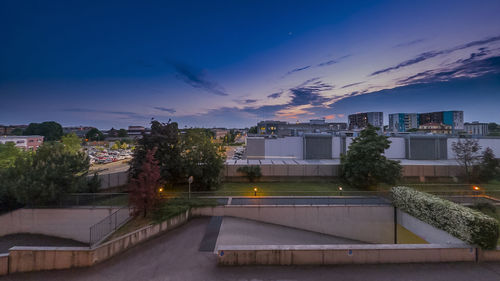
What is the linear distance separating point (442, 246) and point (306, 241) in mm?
6426

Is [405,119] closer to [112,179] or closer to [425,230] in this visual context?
[425,230]

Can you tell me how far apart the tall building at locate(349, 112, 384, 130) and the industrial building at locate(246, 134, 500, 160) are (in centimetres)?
8330

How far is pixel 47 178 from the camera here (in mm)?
12594

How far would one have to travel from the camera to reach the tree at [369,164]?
17938 millimetres

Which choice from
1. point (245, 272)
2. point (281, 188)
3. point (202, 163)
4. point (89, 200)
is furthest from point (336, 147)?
point (89, 200)

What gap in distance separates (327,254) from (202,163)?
13.1 m

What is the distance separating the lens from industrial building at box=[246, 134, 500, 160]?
86.3ft

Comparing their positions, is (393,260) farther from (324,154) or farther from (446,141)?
(446,141)

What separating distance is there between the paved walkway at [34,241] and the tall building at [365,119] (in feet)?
375

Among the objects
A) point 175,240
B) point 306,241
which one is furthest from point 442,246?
point 175,240

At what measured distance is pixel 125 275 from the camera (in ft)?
23.6

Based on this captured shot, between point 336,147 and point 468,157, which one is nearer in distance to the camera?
point 468,157

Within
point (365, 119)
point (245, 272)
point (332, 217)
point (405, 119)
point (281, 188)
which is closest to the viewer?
point (245, 272)

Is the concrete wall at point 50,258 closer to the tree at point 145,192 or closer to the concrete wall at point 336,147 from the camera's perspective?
the tree at point 145,192
